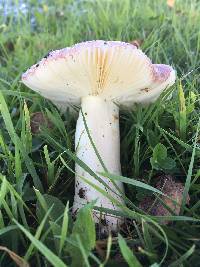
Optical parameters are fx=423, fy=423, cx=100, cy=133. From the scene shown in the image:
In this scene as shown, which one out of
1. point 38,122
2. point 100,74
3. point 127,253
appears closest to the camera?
point 127,253

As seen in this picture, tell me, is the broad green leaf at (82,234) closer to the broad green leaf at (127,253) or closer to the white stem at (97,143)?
the broad green leaf at (127,253)

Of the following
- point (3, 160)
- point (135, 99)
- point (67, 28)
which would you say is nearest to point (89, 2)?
point (67, 28)

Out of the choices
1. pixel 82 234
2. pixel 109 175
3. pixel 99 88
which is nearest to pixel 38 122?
pixel 99 88

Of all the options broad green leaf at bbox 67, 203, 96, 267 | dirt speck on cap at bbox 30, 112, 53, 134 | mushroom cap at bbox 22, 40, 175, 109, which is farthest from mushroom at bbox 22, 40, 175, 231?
broad green leaf at bbox 67, 203, 96, 267

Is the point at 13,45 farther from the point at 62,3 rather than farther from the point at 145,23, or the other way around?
the point at 145,23

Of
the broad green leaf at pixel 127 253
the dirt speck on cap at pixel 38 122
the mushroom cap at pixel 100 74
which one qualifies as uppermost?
the mushroom cap at pixel 100 74

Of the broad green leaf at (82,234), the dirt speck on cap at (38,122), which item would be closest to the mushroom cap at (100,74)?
the dirt speck on cap at (38,122)

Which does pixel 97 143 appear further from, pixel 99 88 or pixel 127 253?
pixel 127 253
